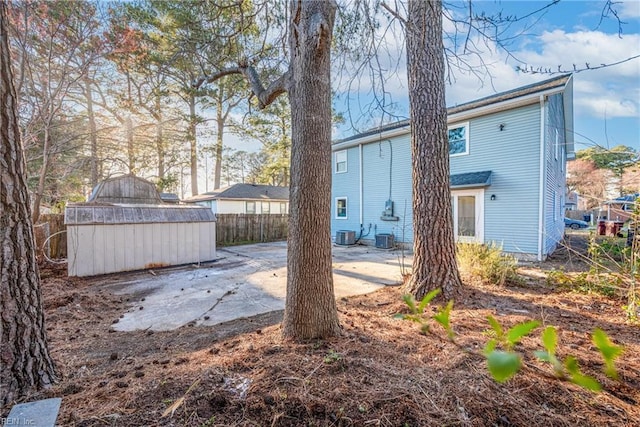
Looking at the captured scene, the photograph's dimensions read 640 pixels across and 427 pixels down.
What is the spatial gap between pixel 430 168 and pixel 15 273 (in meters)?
4.11

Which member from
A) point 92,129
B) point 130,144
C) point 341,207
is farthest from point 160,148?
point 341,207

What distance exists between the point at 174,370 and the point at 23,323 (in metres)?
0.92

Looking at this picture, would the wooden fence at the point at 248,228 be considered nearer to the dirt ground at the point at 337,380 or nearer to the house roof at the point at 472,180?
the house roof at the point at 472,180

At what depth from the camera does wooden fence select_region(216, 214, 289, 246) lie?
1190 cm

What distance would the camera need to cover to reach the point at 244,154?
79.0ft

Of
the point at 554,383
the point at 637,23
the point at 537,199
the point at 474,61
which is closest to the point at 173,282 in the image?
the point at 554,383

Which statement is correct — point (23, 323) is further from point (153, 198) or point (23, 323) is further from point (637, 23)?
point (153, 198)

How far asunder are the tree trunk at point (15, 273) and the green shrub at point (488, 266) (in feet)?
17.0

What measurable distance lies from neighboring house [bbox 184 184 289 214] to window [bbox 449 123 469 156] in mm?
10955

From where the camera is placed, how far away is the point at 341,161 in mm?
13047

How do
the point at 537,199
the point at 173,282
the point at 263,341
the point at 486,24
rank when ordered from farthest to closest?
1. the point at 537,199
2. the point at 173,282
3. the point at 486,24
4. the point at 263,341

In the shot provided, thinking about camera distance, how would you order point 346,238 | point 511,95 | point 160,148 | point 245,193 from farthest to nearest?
point 245,193, point 160,148, point 346,238, point 511,95

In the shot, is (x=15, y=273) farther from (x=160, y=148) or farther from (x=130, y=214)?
(x=160, y=148)

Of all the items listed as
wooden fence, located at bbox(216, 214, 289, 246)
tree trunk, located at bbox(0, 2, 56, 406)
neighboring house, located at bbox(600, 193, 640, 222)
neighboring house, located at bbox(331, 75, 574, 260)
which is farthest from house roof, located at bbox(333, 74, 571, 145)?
wooden fence, located at bbox(216, 214, 289, 246)
